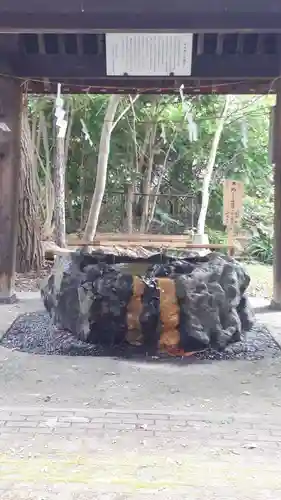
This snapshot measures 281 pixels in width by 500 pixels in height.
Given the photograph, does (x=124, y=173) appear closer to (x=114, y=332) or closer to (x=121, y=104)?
(x=121, y=104)

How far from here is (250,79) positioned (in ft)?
21.7

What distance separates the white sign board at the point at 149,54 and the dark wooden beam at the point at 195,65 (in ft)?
2.82

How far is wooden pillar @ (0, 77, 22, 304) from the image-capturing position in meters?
6.78

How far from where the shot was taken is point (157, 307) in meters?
5.09

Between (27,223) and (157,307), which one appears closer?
(157,307)

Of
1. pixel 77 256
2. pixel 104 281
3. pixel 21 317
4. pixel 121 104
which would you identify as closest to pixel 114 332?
pixel 104 281

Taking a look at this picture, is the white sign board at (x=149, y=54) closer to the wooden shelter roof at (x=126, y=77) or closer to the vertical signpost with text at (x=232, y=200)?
the wooden shelter roof at (x=126, y=77)

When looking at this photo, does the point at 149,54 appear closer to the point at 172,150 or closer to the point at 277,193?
the point at 277,193

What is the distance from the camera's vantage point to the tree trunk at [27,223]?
340 inches

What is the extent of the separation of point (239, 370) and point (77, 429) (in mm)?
1695

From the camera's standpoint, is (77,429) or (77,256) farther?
(77,256)
